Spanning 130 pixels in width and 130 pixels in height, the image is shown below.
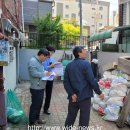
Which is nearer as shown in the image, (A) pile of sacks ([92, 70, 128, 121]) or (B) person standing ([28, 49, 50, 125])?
(B) person standing ([28, 49, 50, 125])

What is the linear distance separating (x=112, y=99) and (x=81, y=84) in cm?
229

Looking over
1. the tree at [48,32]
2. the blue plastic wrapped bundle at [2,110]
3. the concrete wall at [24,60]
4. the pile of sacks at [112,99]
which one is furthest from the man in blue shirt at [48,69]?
the tree at [48,32]

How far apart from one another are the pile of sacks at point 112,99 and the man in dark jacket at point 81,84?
182cm

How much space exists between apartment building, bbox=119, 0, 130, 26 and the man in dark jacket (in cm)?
1520

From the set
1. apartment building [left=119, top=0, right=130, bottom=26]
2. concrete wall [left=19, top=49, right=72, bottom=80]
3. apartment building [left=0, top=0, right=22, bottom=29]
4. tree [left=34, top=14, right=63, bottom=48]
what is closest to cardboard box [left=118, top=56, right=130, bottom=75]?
apartment building [left=0, top=0, right=22, bottom=29]

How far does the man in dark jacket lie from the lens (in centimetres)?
482

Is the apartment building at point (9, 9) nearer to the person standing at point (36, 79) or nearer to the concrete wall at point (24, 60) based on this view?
the concrete wall at point (24, 60)

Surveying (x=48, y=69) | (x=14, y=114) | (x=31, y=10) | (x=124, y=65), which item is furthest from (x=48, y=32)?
(x=14, y=114)

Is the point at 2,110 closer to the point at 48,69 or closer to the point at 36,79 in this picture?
the point at 36,79

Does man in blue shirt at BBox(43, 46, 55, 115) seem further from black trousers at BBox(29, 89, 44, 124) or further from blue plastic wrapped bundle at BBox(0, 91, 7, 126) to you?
blue plastic wrapped bundle at BBox(0, 91, 7, 126)

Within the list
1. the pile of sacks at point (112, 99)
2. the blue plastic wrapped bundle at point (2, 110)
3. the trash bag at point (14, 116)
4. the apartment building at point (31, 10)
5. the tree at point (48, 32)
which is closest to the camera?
the blue plastic wrapped bundle at point (2, 110)

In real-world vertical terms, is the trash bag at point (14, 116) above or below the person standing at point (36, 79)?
below

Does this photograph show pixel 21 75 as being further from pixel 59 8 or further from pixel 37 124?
pixel 59 8

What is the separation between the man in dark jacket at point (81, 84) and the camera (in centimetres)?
482
